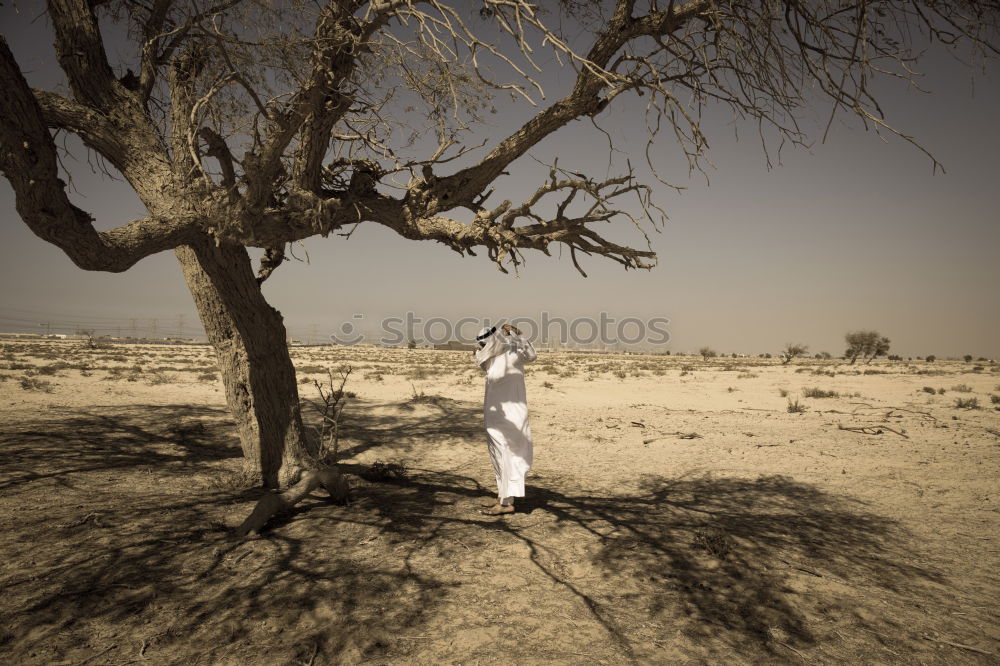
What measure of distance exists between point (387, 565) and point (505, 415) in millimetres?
1956

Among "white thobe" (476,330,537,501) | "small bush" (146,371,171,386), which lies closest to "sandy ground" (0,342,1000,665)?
"white thobe" (476,330,537,501)

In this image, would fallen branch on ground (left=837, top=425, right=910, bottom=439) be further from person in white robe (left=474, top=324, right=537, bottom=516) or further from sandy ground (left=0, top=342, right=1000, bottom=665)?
person in white robe (left=474, top=324, right=537, bottom=516)

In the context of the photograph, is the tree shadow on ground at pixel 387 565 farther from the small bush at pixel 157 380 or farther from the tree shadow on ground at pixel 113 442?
the small bush at pixel 157 380

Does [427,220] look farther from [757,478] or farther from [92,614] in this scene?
[757,478]

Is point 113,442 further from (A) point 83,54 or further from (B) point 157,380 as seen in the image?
(B) point 157,380

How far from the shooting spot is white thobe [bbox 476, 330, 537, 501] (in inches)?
200

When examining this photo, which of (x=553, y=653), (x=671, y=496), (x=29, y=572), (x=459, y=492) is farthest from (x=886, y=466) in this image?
(x=29, y=572)

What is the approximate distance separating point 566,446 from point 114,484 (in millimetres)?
6388

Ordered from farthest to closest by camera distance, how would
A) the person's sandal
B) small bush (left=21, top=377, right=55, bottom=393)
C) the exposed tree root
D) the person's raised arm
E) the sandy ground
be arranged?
1. small bush (left=21, top=377, right=55, bottom=393)
2. the person's raised arm
3. the person's sandal
4. the exposed tree root
5. the sandy ground

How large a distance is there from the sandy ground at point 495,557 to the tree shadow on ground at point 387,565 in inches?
0.8

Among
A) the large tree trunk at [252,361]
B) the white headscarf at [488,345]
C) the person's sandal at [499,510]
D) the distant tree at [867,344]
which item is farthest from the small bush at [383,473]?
the distant tree at [867,344]

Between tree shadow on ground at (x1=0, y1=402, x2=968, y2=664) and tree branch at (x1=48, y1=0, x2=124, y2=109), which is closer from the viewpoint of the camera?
tree shadow on ground at (x1=0, y1=402, x2=968, y2=664)

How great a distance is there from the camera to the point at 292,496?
4.51m

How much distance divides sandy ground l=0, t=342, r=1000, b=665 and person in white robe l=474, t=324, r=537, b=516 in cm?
34
